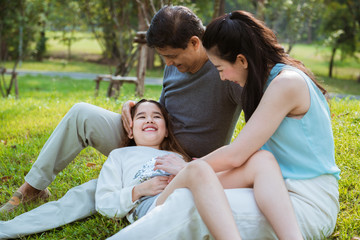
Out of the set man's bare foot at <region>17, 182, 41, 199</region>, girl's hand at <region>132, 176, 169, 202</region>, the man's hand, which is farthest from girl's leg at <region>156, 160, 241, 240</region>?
man's bare foot at <region>17, 182, 41, 199</region>

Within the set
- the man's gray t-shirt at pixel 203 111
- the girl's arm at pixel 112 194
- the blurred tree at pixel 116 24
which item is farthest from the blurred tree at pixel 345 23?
the girl's arm at pixel 112 194

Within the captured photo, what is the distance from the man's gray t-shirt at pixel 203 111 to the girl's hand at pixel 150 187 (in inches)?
28.2

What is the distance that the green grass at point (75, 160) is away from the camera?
297cm

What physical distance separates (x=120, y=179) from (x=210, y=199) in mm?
1024

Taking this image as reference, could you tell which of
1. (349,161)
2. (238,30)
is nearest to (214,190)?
(238,30)

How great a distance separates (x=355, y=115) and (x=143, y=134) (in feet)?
8.50

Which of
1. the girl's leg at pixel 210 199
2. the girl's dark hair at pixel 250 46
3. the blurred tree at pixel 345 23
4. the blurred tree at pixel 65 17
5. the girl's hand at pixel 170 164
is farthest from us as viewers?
the blurred tree at pixel 65 17

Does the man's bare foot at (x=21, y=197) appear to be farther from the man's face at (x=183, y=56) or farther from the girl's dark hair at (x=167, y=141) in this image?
the man's face at (x=183, y=56)

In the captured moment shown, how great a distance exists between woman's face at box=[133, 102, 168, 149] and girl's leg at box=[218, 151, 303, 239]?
872 millimetres

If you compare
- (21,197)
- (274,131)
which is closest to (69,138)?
(21,197)

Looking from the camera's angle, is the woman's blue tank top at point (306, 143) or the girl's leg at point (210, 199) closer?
the girl's leg at point (210, 199)

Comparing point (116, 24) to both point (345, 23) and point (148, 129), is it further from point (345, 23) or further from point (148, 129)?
point (345, 23)

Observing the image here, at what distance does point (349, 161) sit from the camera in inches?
145

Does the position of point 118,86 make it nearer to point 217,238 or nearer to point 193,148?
point 193,148
